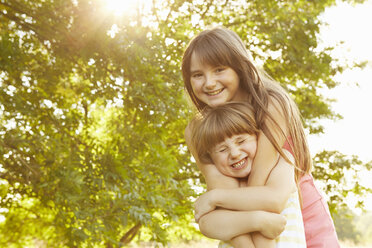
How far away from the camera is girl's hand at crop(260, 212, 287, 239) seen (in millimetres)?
1933

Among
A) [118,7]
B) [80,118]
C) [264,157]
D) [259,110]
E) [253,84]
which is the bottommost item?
[264,157]

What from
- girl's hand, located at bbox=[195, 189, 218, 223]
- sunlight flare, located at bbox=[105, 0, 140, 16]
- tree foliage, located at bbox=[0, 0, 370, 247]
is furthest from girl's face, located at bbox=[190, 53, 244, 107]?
sunlight flare, located at bbox=[105, 0, 140, 16]

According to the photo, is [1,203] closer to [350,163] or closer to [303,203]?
[303,203]

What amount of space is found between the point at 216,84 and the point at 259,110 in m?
0.34

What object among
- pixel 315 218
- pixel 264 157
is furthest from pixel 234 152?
pixel 315 218

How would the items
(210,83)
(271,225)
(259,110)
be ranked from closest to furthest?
(271,225) < (259,110) < (210,83)

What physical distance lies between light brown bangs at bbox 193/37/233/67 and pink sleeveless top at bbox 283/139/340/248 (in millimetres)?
601

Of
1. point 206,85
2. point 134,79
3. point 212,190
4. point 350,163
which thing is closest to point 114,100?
point 134,79

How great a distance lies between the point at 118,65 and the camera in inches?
186

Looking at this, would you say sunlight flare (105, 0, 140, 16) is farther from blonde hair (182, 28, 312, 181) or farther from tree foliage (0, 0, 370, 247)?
blonde hair (182, 28, 312, 181)

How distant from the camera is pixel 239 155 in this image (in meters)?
2.14

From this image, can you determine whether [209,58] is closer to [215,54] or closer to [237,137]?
[215,54]

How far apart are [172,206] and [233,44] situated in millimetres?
2919

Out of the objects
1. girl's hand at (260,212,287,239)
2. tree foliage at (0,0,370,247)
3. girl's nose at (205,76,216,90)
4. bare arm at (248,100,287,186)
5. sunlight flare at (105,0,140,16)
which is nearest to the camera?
girl's hand at (260,212,287,239)
